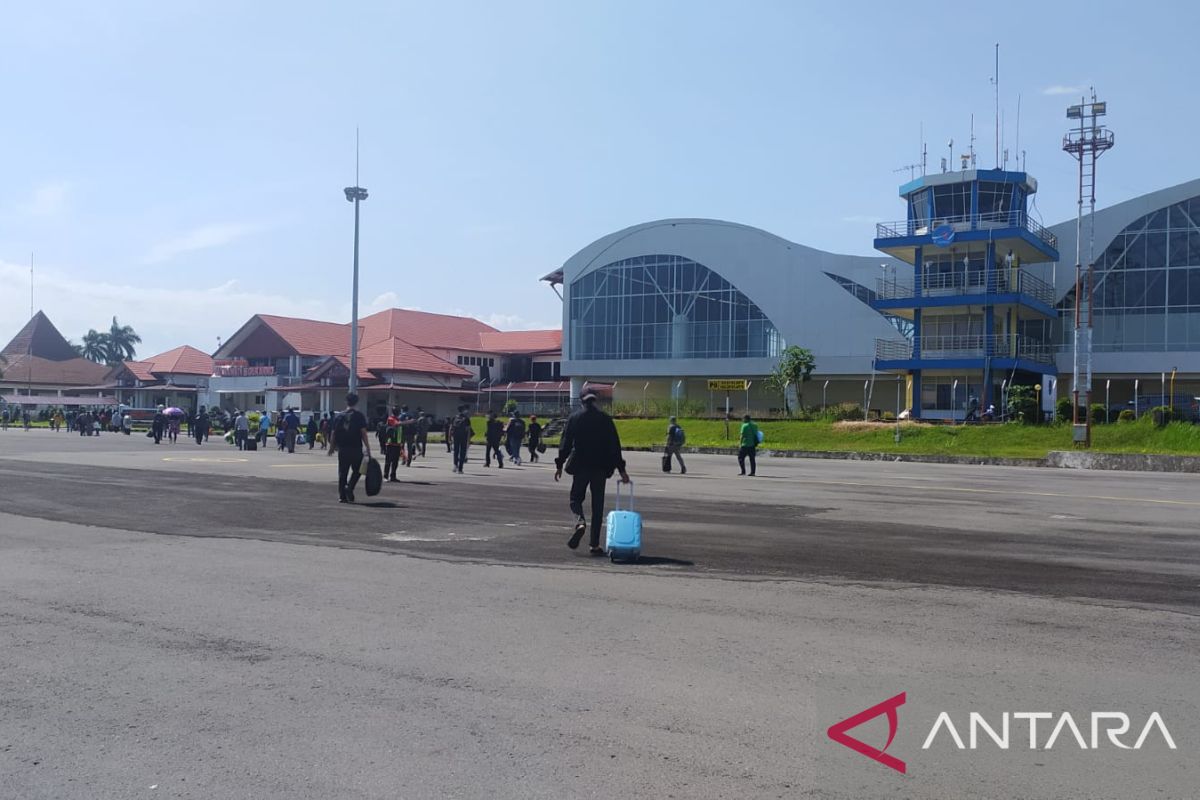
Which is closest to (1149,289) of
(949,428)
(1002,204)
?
(1002,204)

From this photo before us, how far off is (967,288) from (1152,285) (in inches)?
490

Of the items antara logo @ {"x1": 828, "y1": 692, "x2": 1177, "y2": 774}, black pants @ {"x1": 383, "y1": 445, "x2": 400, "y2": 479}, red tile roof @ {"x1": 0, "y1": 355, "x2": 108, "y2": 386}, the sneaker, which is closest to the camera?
antara logo @ {"x1": 828, "y1": 692, "x2": 1177, "y2": 774}

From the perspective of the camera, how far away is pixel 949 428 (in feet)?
147

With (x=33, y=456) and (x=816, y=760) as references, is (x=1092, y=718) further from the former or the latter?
(x=33, y=456)

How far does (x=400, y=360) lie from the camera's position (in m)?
74.1

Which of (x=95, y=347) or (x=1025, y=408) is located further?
(x=95, y=347)

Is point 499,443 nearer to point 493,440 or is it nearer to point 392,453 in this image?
point 493,440

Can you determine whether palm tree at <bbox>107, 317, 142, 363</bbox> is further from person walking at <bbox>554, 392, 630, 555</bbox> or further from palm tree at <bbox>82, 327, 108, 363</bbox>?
person walking at <bbox>554, 392, 630, 555</bbox>

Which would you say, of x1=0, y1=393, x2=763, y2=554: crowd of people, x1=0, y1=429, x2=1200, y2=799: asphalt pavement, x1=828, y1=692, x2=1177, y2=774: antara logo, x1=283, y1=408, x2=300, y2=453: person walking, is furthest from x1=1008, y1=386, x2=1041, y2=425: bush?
x1=828, y1=692, x2=1177, y2=774: antara logo

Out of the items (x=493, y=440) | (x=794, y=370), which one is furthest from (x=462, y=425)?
(x=794, y=370)

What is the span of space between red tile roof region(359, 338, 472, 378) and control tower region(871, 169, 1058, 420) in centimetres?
3483

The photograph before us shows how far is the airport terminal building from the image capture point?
53344mm

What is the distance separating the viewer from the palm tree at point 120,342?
133875 mm

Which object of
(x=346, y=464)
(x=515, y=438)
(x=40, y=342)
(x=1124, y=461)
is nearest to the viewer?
(x=346, y=464)
